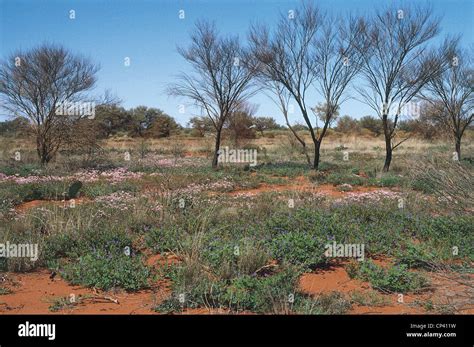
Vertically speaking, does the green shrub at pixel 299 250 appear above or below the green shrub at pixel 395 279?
above

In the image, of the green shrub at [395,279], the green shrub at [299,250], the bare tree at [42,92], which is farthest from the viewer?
the bare tree at [42,92]

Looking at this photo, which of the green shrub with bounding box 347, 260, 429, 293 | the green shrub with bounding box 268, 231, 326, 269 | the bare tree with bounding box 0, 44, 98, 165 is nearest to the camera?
the green shrub with bounding box 347, 260, 429, 293

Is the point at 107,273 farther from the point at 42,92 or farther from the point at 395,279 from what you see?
the point at 42,92

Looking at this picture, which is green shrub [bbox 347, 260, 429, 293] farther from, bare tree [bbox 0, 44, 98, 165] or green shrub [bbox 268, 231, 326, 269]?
bare tree [bbox 0, 44, 98, 165]

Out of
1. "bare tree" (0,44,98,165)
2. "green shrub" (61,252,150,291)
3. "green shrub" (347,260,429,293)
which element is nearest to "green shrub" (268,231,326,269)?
"green shrub" (347,260,429,293)

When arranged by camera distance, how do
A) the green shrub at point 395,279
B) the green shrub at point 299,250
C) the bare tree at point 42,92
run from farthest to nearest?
the bare tree at point 42,92 → the green shrub at point 299,250 → the green shrub at point 395,279

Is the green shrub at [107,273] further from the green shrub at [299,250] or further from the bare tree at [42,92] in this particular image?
the bare tree at [42,92]

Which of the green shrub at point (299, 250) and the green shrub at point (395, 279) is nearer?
the green shrub at point (395, 279)

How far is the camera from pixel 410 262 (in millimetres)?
6285

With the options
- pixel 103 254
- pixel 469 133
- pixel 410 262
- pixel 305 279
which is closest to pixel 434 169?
pixel 410 262

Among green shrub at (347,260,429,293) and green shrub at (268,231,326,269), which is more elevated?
green shrub at (268,231,326,269)

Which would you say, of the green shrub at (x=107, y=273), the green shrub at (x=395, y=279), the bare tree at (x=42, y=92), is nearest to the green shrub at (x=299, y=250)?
the green shrub at (x=395, y=279)

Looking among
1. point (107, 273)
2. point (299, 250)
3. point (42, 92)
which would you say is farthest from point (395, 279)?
point (42, 92)
